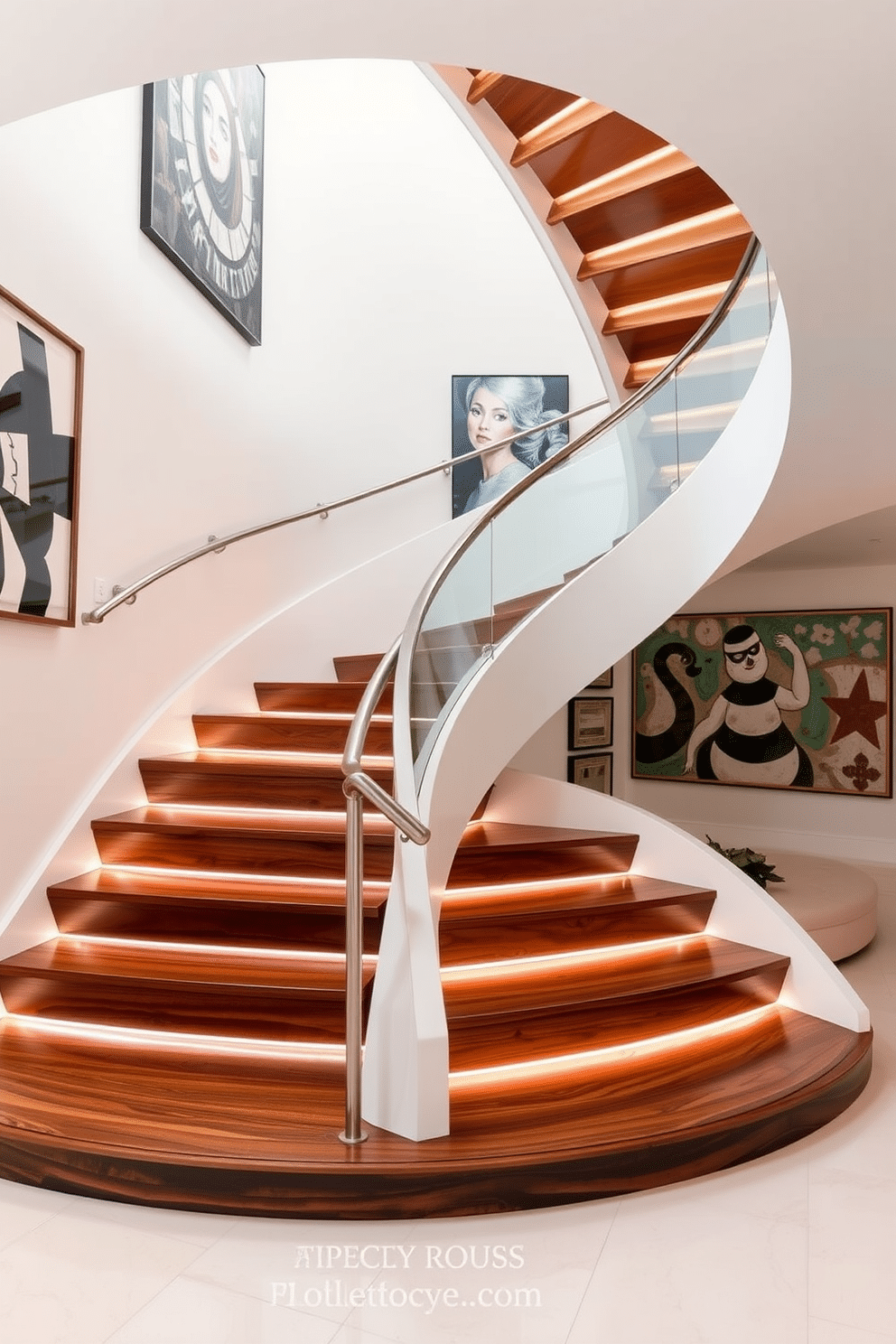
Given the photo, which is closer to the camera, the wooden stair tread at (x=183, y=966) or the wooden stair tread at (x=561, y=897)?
the wooden stair tread at (x=183, y=966)

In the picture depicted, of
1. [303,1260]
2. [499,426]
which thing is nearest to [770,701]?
[499,426]

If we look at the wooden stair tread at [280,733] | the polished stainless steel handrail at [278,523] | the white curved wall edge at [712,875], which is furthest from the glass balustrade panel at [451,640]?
the polished stainless steel handrail at [278,523]

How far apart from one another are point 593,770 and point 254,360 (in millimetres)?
4255

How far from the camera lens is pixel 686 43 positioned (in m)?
1.66

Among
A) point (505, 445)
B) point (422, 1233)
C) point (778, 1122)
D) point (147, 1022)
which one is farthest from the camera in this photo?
point (505, 445)

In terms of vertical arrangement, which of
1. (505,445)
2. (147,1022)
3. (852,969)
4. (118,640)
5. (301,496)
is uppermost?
(505,445)

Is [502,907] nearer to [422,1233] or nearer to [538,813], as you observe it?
[538,813]

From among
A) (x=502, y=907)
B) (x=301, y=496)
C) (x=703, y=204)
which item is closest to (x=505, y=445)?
(x=301, y=496)

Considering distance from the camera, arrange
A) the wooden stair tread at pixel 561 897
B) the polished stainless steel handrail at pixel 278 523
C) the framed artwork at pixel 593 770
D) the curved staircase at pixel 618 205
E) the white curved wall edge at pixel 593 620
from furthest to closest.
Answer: the framed artwork at pixel 593 770 → the curved staircase at pixel 618 205 → the polished stainless steel handrail at pixel 278 523 → the wooden stair tread at pixel 561 897 → the white curved wall edge at pixel 593 620

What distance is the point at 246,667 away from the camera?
4.82 metres

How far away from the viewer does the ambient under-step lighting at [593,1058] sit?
274 centimetres

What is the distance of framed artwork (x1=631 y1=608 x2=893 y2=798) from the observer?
7.32 m

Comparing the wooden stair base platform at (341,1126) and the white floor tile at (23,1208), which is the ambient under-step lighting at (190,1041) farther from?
the white floor tile at (23,1208)

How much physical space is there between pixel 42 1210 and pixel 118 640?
7.32ft
